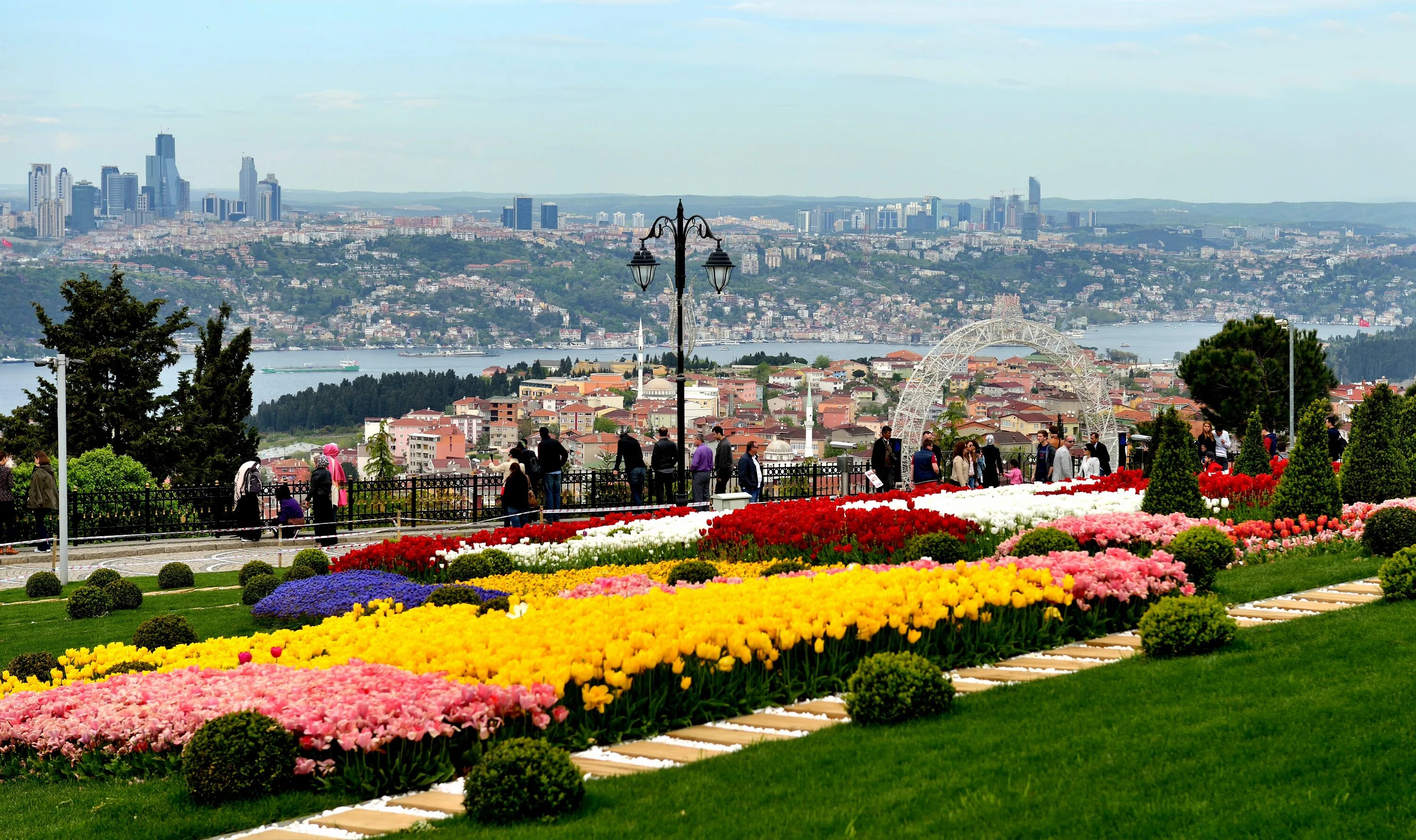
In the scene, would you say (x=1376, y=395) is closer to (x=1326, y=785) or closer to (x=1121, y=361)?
(x=1326, y=785)

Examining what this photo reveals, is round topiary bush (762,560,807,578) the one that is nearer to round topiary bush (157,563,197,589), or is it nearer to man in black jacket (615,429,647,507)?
round topiary bush (157,563,197,589)

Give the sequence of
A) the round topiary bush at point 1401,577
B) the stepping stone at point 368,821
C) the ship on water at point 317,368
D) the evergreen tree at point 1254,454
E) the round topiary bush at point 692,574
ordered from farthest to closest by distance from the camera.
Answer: the ship on water at point 317,368 < the evergreen tree at point 1254,454 < the round topiary bush at point 692,574 < the round topiary bush at point 1401,577 < the stepping stone at point 368,821

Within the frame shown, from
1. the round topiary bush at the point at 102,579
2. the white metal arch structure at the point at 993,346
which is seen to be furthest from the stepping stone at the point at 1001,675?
the white metal arch structure at the point at 993,346

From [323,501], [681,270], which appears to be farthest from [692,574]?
[323,501]

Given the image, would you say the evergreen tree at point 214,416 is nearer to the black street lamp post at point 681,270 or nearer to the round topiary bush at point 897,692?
the black street lamp post at point 681,270

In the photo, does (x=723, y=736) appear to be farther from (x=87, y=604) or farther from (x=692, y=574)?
(x=87, y=604)

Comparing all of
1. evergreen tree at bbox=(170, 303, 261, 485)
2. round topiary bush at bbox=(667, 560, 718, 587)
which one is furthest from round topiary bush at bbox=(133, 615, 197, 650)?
evergreen tree at bbox=(170, 303, 261, 485)
